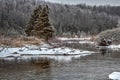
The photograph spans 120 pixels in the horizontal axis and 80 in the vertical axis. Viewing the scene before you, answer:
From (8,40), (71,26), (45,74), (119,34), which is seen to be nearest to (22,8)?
(71,26)

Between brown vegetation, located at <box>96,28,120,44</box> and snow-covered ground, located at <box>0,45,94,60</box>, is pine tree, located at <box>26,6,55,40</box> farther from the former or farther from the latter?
brown vegetation, located at <box>96,28,120,44</box>

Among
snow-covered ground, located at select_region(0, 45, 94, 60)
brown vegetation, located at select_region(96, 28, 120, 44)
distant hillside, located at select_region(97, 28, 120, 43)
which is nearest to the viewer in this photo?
snow-covered ground, located at select_region(0, 45, 94, 60)

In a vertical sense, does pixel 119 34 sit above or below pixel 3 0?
below

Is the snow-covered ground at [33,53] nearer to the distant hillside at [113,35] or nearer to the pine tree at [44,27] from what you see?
the pine tree at [44,27]

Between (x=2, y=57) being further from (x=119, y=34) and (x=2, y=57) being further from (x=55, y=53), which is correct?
(x=119, y=34)

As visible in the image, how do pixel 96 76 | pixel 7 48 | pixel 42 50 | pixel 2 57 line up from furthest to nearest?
1. pixel 42 50
2. pixel 7 48
3. pixel 2 57
4. pixel 96 76

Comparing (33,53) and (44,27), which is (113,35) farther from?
(33,53)

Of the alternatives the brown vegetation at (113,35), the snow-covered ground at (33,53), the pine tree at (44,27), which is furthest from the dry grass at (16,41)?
the brown vegetation at (113,35)

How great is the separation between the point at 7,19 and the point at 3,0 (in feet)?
189

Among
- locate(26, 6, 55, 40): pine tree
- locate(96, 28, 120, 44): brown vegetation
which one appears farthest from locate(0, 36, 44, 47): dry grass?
locate(96, 28, 120, 44): brown vegetation

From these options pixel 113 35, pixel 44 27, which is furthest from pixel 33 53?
pixel 113 35

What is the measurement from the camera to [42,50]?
110 ft

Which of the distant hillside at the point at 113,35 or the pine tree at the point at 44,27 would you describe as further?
the distant hillside at the point at 113,35

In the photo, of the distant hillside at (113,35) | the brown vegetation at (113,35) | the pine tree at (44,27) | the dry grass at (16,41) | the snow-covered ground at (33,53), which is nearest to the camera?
the snow-covered ground at (33,53)
